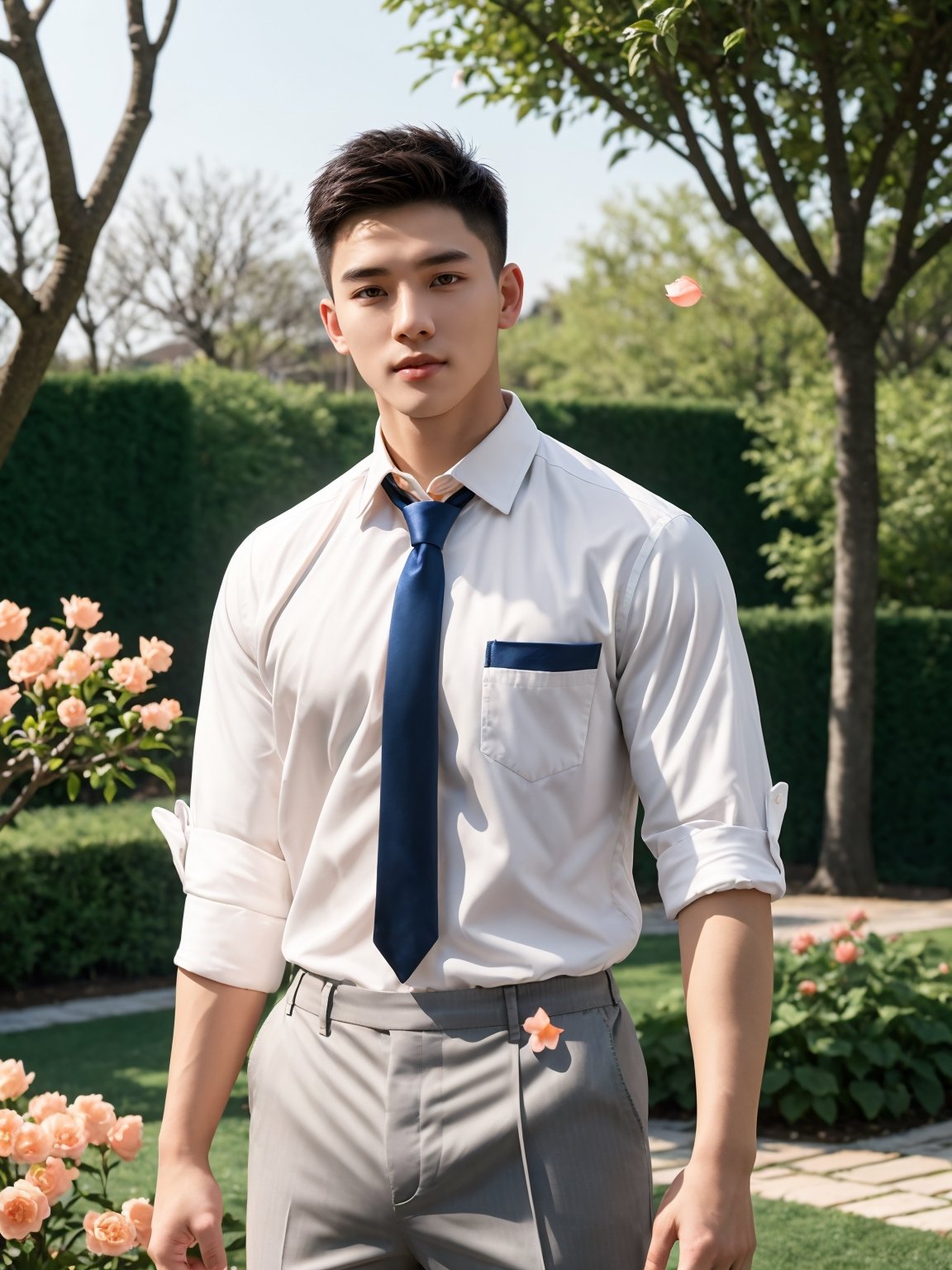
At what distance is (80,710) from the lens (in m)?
3.74

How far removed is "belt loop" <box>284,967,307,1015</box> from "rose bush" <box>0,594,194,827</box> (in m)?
1.81

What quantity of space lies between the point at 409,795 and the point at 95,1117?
5.18 feet

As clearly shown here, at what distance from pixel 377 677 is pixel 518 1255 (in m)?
0.68

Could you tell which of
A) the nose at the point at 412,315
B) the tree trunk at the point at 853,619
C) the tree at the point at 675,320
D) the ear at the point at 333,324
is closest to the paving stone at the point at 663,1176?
the ear at the point at 333,324

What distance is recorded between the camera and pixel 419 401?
1.99 meters

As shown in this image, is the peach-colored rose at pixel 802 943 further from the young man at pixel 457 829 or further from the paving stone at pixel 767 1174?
the young man at pixel 457 829

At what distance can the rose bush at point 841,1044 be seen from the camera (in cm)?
589

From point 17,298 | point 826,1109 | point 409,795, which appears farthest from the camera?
point 826,1109

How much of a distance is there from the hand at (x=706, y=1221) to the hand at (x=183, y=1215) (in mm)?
591

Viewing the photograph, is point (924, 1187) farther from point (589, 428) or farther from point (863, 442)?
point (589, 428)

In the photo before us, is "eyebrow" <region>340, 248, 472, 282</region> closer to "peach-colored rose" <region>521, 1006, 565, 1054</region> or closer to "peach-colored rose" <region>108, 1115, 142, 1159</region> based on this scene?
"peach-colored rose" <region>521, 1006, 565, 1054</region>

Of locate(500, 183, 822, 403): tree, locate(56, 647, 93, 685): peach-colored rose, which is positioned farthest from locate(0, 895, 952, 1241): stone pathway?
locate(500, 183, 822, 403): tree

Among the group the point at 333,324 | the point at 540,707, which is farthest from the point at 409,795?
the point at 333,324

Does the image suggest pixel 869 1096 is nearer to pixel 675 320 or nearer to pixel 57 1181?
pixel 57 1181
